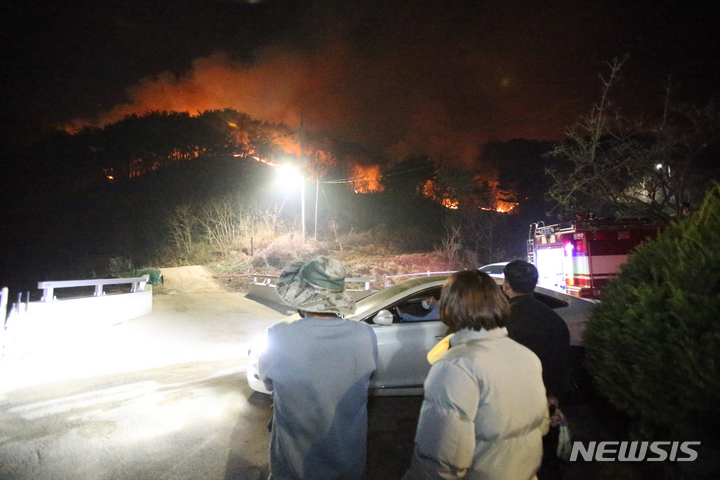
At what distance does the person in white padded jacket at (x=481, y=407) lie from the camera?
1.53m

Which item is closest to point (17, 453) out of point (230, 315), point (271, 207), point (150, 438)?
point (150, 438)

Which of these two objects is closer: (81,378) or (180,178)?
(81,378)

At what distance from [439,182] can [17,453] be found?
130ft

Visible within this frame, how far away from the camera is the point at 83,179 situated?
42469mm

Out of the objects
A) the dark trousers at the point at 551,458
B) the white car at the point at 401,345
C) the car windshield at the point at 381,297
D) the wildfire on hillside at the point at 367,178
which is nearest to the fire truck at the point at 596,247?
the white car at the point at 401,345

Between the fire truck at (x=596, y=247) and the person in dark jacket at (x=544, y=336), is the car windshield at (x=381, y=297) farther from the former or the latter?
the fire truck at (x=596, y=247)

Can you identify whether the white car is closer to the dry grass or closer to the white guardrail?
the white guardrail

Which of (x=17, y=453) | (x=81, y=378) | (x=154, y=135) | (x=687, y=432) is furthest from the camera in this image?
(x=154, y=135)

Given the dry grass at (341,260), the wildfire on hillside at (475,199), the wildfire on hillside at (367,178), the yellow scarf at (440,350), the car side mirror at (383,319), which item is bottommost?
the dry grass at (341,260)

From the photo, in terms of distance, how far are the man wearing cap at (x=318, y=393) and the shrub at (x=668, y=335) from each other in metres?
1.79

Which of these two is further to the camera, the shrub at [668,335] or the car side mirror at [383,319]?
the car side mirror at [383,319]

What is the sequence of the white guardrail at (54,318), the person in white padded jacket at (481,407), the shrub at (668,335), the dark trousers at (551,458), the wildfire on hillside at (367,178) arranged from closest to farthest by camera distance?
the person in white padded jacket at (481,407), the shrub at (668,335), the dark trousers at (551,458), the white guardrail at (54,318), the wildfire on hillside at (367,178)

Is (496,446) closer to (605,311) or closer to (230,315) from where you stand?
(605,311)

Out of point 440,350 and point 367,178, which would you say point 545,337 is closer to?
point 440,350
